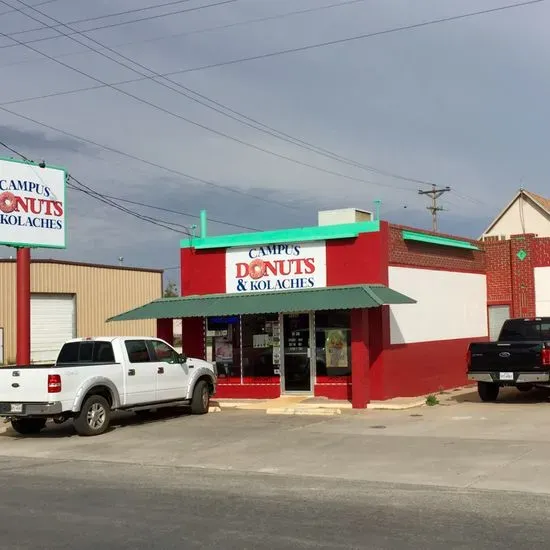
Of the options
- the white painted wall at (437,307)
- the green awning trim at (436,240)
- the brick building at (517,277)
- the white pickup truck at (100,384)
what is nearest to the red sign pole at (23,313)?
the white pickup truck at (100,384)

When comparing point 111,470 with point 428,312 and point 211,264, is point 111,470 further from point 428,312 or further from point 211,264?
point 428,312

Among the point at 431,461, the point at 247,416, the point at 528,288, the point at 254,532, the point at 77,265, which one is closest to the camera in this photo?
the point at 254,532

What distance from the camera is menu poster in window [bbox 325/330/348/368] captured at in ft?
62.6

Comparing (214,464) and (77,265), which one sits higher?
(77,265)

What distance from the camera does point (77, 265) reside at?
41.4 m

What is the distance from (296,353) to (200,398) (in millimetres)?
3232

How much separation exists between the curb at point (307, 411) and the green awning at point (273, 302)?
2297mm

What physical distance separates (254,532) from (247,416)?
10.2 meters

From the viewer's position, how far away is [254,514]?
7805mm

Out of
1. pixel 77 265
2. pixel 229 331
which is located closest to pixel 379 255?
pixel 229 331

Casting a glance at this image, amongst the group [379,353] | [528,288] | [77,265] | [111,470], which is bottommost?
[111,470]

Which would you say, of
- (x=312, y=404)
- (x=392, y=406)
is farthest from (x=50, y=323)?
(x=392, y=406)

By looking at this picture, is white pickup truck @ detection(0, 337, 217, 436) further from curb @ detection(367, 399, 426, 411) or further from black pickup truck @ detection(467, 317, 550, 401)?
black pickup truck @ detection(467, 317, 550, 401)

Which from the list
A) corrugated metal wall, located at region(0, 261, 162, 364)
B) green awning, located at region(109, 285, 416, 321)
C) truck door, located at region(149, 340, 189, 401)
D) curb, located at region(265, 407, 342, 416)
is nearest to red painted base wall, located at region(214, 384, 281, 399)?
curb, located at region(265, 407, 342, 416)
